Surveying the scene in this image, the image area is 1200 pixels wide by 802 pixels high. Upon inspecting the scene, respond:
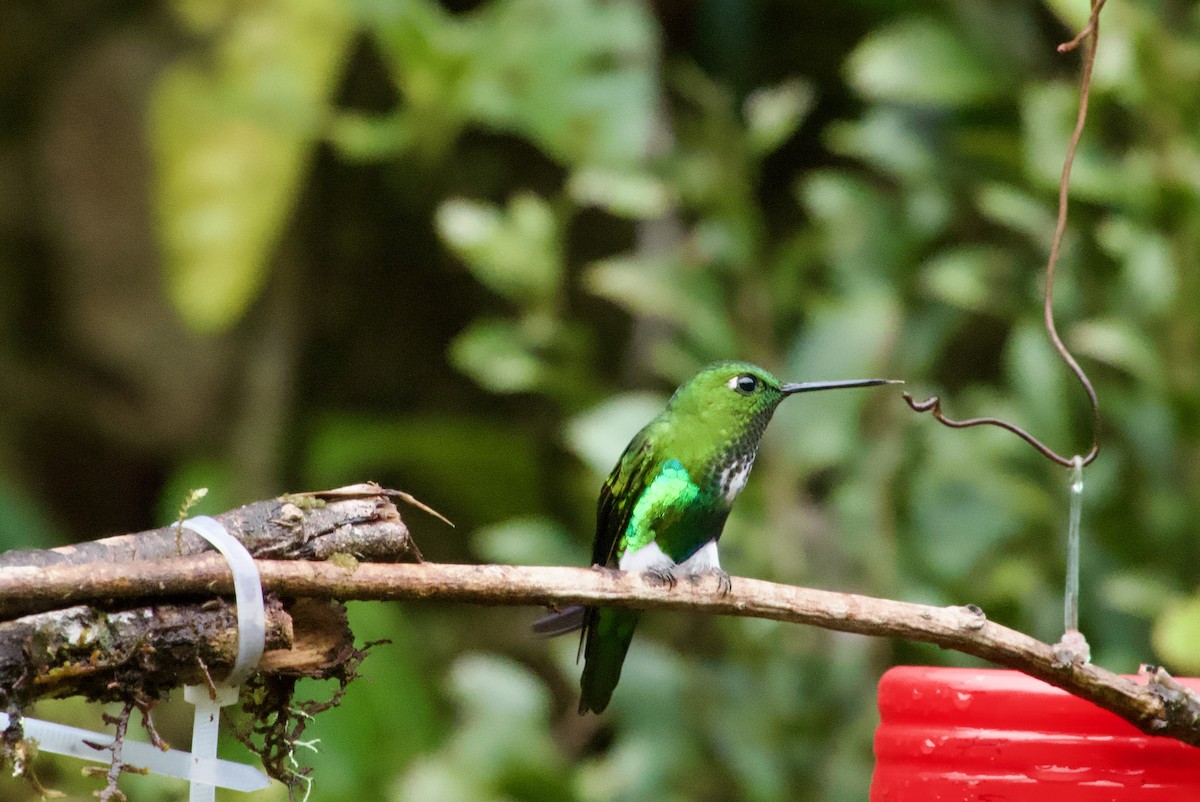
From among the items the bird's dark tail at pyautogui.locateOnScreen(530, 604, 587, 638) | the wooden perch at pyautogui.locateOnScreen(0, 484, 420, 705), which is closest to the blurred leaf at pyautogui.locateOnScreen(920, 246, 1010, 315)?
the bird's dark tail at pyautogui.locateOnScreen(530, 604, 587, 638)

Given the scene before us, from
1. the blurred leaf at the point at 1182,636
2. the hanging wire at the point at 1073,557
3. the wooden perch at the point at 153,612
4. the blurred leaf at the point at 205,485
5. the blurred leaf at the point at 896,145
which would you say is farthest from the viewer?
the blurred leaf at the point at 205,485

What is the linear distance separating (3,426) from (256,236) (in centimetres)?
203

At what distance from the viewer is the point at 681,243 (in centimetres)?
429

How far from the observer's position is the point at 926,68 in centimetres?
360

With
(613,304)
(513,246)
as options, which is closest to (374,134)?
(513,246)

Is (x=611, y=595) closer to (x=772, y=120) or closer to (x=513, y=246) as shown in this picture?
(x=513, y=246)

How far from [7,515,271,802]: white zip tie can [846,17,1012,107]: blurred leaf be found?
2855 millimetres

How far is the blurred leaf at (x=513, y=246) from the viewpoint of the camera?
11.5 ft

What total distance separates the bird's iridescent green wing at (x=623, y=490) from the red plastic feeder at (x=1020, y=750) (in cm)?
88

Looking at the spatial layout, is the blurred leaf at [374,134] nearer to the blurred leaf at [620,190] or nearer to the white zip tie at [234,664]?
the blurred leaf at [620,190]

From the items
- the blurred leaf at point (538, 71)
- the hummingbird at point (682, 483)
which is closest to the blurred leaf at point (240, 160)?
the blurred leaf at point (538, 71)

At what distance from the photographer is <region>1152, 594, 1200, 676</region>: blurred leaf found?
2.85 meters

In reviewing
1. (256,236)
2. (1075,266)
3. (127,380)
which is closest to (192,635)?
(1075,266)

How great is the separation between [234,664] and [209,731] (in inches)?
3.0
